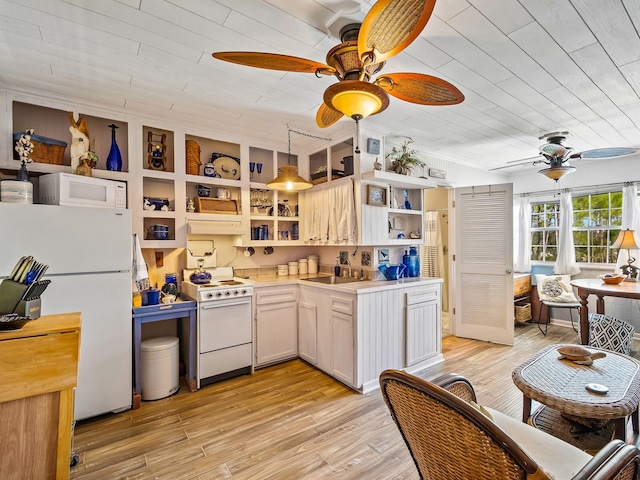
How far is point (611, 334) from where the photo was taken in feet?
9.88

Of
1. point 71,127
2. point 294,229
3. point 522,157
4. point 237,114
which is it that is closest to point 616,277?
point 522,157

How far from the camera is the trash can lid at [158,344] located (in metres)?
2.77

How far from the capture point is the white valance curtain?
339cm

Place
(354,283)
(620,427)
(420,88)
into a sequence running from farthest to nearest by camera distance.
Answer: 1. (354,283)
2. (620,427)
3. (420,88)

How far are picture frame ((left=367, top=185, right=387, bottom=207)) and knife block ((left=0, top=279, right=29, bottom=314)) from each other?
110 inches

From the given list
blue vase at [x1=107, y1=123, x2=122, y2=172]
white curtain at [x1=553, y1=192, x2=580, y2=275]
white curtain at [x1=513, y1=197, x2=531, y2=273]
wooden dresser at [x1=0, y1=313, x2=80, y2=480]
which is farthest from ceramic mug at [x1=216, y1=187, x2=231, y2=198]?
white curtain at [x1=553, y1=192, x2=580, y2=275]

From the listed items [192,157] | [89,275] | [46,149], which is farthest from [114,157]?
[89,275]

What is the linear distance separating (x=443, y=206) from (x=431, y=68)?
3.79m

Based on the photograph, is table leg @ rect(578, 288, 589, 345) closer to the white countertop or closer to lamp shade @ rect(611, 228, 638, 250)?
lamp shade @ rect(611, 228, 638, 250)

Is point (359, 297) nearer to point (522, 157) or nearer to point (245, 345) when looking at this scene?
point (245, 345)

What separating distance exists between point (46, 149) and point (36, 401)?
222 centimetres

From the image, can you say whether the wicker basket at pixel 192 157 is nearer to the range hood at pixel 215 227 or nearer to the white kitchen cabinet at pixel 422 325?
the range hood at pixel 215 227

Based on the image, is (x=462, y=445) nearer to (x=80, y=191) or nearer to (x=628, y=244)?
(x=80, y=191)

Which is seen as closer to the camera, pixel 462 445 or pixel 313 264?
pixel 462 445
